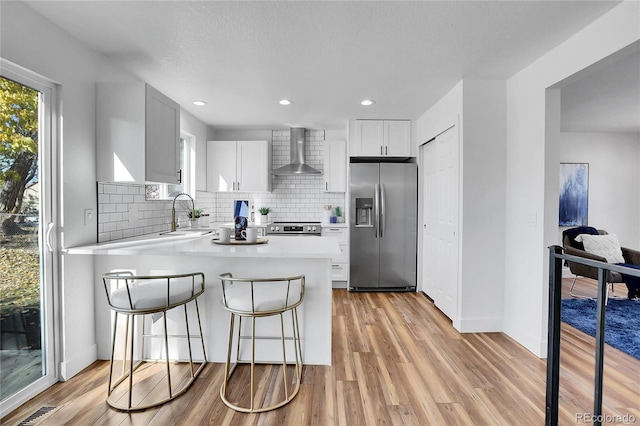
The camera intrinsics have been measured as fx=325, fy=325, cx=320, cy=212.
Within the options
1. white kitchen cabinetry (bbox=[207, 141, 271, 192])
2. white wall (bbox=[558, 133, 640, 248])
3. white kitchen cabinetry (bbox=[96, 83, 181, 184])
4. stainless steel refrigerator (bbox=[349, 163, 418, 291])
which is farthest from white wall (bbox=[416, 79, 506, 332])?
white wall (bbox=[558, 133, 640, 248])

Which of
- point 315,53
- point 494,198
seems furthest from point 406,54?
point 494,198

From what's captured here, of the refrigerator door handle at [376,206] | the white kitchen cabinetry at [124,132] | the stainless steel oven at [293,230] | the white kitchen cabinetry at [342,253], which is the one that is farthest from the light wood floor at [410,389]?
the stainless steel oven at [293,230]

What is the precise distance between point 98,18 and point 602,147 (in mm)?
6915

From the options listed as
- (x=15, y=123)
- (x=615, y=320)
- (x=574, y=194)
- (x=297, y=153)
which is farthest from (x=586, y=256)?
(x=15, y=123)

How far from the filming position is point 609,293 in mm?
4270

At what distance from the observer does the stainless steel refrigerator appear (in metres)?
4.49

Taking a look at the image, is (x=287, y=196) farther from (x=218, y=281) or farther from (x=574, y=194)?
(x=574, y=194)

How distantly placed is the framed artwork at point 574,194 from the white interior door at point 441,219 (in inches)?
106

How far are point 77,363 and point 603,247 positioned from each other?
18.7 ft

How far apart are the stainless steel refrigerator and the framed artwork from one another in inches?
109

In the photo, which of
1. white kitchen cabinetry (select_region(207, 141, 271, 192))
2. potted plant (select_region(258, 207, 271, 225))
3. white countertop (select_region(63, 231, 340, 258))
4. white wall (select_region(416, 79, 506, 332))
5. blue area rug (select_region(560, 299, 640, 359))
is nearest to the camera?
white countertop (select_region(63, 231, 340, 258))

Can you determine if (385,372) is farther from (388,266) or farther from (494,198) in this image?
A: (388,266)

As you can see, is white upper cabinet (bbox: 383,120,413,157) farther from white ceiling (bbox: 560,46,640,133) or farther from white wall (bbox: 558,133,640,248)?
white wall (bbox: 558,133,640,248)

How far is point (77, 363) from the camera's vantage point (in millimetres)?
2334
